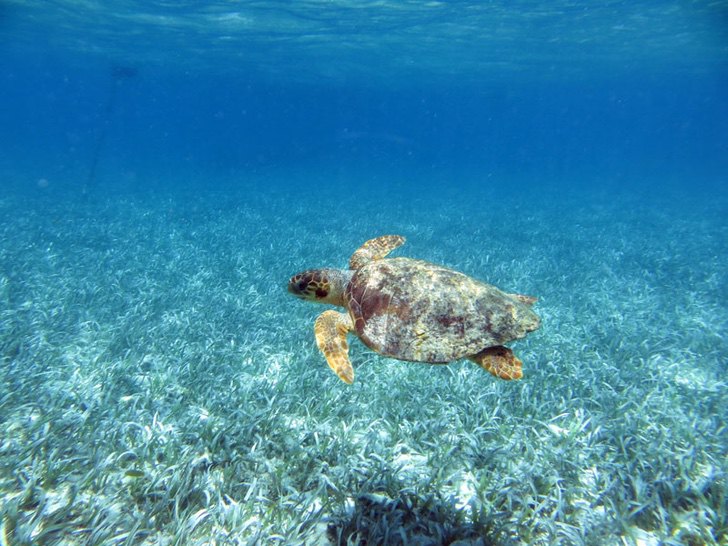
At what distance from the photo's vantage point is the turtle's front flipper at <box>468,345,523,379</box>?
3.52 meters

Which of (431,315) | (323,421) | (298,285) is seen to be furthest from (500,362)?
(323,421)

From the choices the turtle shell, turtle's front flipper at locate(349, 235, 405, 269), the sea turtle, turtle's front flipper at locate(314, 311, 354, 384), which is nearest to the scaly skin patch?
the sea turtle

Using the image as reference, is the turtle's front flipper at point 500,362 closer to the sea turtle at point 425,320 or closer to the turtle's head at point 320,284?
the sea turtle at point 425,320

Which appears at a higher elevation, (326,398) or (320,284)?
(320,284)

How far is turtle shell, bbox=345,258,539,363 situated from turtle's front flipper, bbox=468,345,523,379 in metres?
0.16

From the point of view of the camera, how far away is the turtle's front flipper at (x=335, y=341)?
138 inches

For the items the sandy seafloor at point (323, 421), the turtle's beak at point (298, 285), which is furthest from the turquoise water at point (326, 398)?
the turtle's beak at point (298, 285)

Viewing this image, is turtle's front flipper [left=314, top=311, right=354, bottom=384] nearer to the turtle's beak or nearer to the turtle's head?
the turtle's head

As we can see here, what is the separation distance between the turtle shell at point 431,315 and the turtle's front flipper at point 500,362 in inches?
6.3

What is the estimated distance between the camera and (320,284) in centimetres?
439

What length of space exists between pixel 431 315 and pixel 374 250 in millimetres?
1878

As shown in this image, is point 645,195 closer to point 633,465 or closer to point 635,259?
point 635,259

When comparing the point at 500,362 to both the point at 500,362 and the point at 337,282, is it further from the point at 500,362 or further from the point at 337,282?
the point at 337,282

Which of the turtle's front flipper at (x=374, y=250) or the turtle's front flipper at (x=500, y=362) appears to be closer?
the turtle's front flipper at (x=500, y=362)
